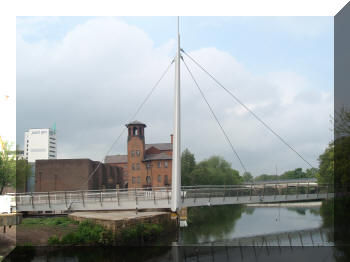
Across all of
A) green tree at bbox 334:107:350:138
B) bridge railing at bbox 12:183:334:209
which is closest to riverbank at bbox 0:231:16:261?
bridge railing at bbox 12:183:334:209

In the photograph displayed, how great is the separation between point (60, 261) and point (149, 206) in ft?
22.7

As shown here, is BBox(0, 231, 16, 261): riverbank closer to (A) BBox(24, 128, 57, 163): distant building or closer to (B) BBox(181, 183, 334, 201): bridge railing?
(B) BBox(181, 183, 334, 201): bridge railing

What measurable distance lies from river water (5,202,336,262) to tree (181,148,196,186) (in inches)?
900

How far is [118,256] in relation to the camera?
1928 cm

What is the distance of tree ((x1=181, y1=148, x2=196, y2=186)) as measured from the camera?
54.7 metres

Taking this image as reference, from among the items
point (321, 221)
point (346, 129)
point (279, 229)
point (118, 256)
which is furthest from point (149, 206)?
point (346, 129)

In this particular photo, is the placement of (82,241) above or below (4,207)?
below

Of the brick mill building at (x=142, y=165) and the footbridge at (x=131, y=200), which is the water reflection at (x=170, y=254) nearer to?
the footbridge at (x=131, y=200)

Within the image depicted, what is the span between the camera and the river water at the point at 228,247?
19234 millimetres

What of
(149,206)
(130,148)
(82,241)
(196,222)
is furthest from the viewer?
(130,148)

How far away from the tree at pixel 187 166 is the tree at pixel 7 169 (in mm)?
24730

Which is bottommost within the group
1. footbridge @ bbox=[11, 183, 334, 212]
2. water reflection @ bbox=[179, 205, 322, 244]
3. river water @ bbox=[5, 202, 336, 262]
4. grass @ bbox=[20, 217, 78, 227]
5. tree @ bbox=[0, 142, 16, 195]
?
water reflection @ bbox=[179, 205, 322, 244]

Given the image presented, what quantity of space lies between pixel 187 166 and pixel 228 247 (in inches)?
1339

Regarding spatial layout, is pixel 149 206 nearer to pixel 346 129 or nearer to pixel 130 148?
pixel 346 129
